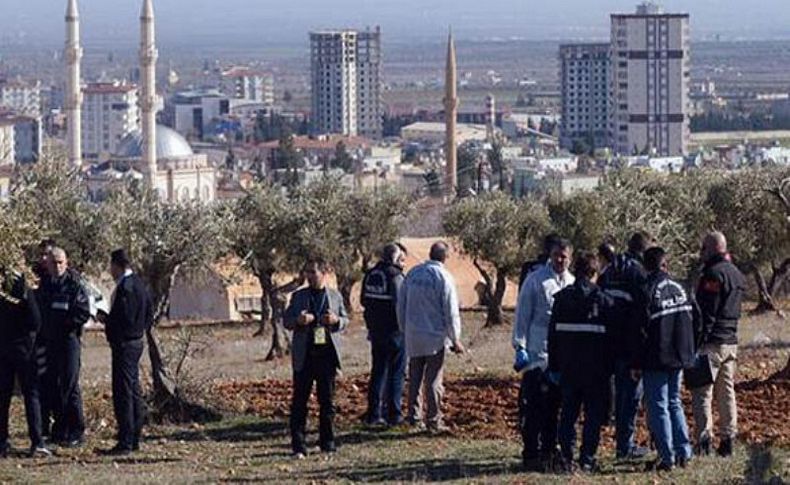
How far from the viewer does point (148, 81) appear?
91.6m

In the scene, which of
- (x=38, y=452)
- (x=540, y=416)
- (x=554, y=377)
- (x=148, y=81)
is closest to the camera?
(x=554, y=377)

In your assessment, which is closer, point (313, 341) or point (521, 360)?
point (521, 360)

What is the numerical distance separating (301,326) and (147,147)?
86854mm

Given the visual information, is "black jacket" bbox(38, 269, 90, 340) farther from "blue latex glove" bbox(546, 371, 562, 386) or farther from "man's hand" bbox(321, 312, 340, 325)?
"blue latex glove" bbox(546, 371, 562, 386)

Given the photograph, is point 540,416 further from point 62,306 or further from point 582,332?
point 62,306

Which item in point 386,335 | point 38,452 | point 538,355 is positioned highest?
point 538,355

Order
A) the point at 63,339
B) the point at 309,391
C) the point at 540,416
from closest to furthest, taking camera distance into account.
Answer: the point at 540,416
the point at 309,391
the point at 63,339

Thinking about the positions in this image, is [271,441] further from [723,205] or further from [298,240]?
[723,205]

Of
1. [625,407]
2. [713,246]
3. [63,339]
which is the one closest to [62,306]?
[63,339]

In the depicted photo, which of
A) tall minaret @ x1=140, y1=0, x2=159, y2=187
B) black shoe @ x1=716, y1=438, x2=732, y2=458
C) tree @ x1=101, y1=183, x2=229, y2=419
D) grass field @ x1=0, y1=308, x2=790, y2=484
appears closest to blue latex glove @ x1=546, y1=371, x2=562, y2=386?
grass field @ x1=0, y1=308, x2=790, y2=484

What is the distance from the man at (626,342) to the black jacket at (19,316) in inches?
157

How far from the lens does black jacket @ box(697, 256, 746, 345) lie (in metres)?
13.3

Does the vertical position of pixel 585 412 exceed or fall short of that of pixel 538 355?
it falls short

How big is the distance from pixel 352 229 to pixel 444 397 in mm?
18900
